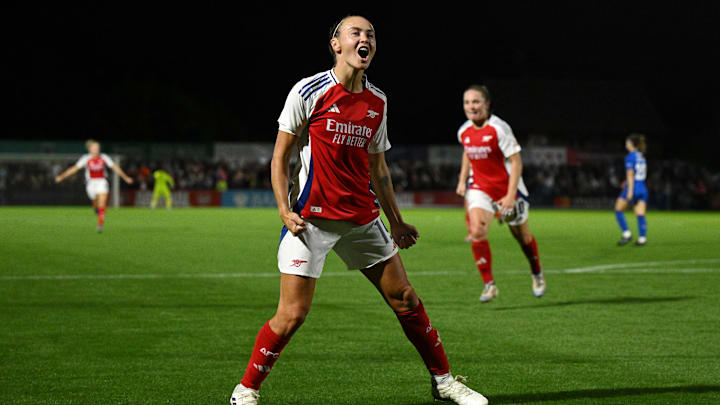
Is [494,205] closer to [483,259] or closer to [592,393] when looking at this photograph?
[483,259]

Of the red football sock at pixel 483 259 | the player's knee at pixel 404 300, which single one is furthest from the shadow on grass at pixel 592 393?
the red football sock at pixel 483 259

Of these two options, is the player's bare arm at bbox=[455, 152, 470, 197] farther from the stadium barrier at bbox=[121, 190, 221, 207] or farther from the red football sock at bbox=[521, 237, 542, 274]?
the stadium barrier at bbox=[121, 190, 221, 207]

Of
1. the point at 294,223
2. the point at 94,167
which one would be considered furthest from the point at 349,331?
the point at 94,167

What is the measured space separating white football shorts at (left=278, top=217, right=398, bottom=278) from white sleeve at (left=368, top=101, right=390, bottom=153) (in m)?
0.41

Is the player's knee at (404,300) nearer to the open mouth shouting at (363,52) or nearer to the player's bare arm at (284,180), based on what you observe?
the player's bare arm at (284,180)

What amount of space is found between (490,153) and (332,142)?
17.3 feet

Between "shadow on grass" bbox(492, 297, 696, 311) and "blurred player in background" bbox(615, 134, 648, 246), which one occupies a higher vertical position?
"blurred player in background" bbox(615, 134, 648, 246)

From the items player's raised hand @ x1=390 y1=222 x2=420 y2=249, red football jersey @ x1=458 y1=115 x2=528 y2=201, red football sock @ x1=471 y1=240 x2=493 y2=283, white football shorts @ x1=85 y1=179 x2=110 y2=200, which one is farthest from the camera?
white football shorts @ x1=85 y1=179 x2=110 y2=200

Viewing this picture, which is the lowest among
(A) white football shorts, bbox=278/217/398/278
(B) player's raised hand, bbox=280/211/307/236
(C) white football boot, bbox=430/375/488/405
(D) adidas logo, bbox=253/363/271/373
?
(C) white football boot, bbox=430/375/488/405

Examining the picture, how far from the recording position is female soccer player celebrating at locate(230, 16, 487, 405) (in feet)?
16.6

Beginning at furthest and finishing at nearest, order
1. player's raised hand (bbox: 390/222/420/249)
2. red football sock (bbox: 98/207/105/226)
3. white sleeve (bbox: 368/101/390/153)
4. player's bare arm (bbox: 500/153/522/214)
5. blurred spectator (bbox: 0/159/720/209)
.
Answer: blurred spectator (bbox: 0/159/720/209), red football sock (bbox: 98/207/105/226), player's bare arm (bbox: 500/153/522/214), player's raised hand (bbox: 390/222/420/249), white sleeve (bbox: 368/101/390/153)

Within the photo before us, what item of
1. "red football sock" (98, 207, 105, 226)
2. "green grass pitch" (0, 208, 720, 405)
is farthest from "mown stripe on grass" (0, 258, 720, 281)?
"red football sock" (98, 207, 105, 226)

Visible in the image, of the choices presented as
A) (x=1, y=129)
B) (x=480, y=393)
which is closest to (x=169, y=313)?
(x=480, y=393)

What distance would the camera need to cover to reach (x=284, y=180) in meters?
5.07
